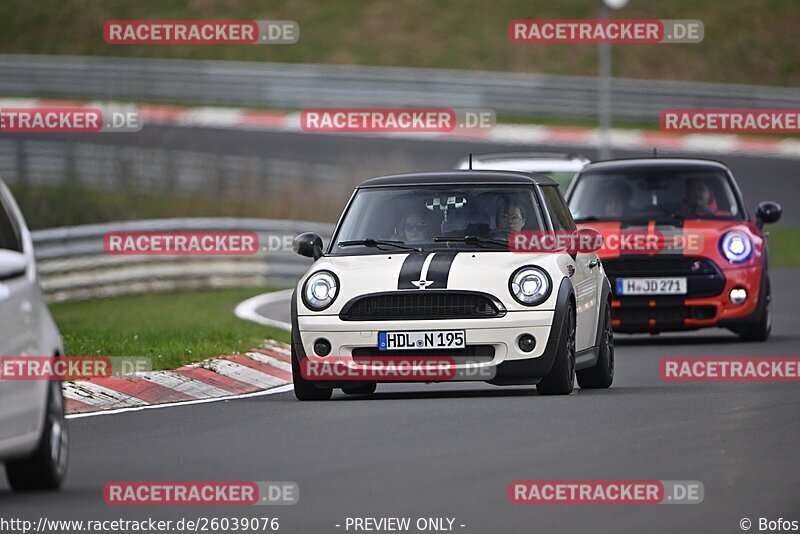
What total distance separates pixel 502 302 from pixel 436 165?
87.4 ft

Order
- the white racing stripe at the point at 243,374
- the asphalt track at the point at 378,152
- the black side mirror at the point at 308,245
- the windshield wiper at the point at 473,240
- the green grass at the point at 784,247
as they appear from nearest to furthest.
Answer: the windshield wiper at the point at 473,240
the black side mirror at the point at 308,245
the white racing stripe at the point at 243,374
the green grass at the point at 784,247
the asphalt track at the point at 378,152

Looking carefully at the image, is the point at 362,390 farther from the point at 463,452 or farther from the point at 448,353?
the point at 463,452

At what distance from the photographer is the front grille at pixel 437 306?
12594 mm

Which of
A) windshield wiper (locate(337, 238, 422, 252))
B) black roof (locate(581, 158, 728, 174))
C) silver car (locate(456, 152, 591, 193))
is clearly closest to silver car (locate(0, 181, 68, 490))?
windshield wiper (locate(337, 238, 422, 252))

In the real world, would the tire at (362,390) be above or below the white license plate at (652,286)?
below

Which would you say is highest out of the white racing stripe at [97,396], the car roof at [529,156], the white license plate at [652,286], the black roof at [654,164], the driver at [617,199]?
the car roof at [529,156]

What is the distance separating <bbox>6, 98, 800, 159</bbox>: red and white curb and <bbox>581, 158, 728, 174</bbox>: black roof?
797 inches

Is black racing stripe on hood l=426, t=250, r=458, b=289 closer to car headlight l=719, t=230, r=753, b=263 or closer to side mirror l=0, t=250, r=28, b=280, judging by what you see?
side mirror l=0, t=250, r=28, b=280

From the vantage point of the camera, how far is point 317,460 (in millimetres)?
9906

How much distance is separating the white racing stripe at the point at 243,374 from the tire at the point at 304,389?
147 cm

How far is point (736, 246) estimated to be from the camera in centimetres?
1762

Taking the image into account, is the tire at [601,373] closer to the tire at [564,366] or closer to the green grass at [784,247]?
the tire at [564,366]

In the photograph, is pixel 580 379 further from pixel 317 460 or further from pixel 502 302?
pixel 317 460

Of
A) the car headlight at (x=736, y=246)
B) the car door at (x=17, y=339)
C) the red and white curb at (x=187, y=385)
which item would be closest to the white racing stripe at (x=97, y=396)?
the red and white curb at (x=187, y=385)
